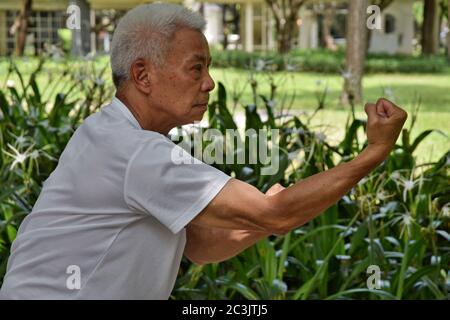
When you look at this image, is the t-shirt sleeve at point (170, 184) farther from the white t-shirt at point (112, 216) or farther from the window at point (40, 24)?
the window at point (40, 24)

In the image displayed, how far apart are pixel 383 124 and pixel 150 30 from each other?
505 mm

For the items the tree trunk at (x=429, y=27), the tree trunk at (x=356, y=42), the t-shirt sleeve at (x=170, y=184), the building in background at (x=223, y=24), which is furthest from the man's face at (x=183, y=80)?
the tree trunk at (x=429, y=27)

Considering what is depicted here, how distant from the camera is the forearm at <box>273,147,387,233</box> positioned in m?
1.75

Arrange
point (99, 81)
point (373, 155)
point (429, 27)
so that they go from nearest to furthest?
point (373, 155)
point (99, 81)
point (429, 27)

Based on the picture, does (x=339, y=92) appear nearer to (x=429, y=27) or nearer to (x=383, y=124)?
(x=429, y=27)

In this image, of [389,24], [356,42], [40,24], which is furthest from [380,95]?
[389,24]

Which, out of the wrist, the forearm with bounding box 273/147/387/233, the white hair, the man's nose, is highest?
the white hair

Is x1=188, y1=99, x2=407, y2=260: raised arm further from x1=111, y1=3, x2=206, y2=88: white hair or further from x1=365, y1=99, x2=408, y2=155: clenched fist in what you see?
x1=111, y1=3, x2=206, y2=88: white hair

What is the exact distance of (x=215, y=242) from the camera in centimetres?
218

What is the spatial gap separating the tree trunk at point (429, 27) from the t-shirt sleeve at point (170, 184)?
24.6 metres

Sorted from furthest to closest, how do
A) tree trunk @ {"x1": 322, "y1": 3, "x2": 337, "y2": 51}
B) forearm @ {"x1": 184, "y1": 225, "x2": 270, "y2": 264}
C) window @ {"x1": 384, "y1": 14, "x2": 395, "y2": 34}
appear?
tree trunk @ {"x1": 322, "y1": 3, "x2": 337, "y2": 51} → window @ {"x1": 384, "y1": 14, "x2": 395, "y2": 34} → forearm @ {"x1": 184, "y1": 225, "x2": 270, "y2": 264}

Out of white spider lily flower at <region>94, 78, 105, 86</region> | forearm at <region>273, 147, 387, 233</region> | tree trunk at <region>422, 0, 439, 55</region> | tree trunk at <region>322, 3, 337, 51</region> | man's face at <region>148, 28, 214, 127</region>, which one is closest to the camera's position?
forearm at <region>273, 147, 387, 233</region>

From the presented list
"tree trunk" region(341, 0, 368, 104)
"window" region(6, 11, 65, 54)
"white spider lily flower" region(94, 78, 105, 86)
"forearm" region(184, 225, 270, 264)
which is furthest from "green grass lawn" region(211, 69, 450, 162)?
"window" region(6, 11, 65, 54)

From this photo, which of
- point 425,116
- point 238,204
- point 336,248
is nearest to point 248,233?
point 238,204
